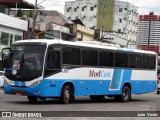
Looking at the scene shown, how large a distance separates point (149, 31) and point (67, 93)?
116 m

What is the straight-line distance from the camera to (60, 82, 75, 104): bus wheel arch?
68.9 feet

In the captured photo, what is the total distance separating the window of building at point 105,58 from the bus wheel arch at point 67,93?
8.95 ft

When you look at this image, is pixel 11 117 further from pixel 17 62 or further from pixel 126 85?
pixel 126 85

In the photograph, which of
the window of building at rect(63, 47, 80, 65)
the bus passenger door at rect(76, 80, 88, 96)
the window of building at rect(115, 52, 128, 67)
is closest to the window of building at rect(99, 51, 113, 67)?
the window of building at rect(115, 52, 128, 67)

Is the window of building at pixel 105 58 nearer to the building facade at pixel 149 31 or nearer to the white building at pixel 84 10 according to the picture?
the white building at pixel 84 10

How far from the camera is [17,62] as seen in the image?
20562mm

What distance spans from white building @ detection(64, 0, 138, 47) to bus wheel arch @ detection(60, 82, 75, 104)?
89110 millimetres

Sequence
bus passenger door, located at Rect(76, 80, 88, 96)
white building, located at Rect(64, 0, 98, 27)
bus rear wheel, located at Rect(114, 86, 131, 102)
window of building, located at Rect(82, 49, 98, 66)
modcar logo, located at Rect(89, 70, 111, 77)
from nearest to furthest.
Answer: bus passenger door, located at Rect(76, 80, 88, 96) < window of building, located at Rect(82, 49, 98, 66) < modcar logo, located at Rect(89, 70, 111, 77) < bus rear wheel, located at Rect(114, 86, 131, 102) < white building, located at Rect(64, 0, 98, 27)

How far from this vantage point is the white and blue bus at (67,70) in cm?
2016

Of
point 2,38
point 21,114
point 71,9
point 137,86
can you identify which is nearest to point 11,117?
point 21,114

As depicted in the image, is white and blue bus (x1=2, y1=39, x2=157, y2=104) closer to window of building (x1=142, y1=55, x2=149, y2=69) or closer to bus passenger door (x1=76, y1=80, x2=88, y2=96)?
bus passenger door (x1=76, y1=80, x2=88, y2=96)

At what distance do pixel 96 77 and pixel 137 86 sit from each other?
4.61 meters

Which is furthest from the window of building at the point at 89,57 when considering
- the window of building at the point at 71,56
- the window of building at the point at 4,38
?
the window of building at the point at 4,38

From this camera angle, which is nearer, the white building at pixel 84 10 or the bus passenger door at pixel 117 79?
the bus passenger door at pixel 117 79
